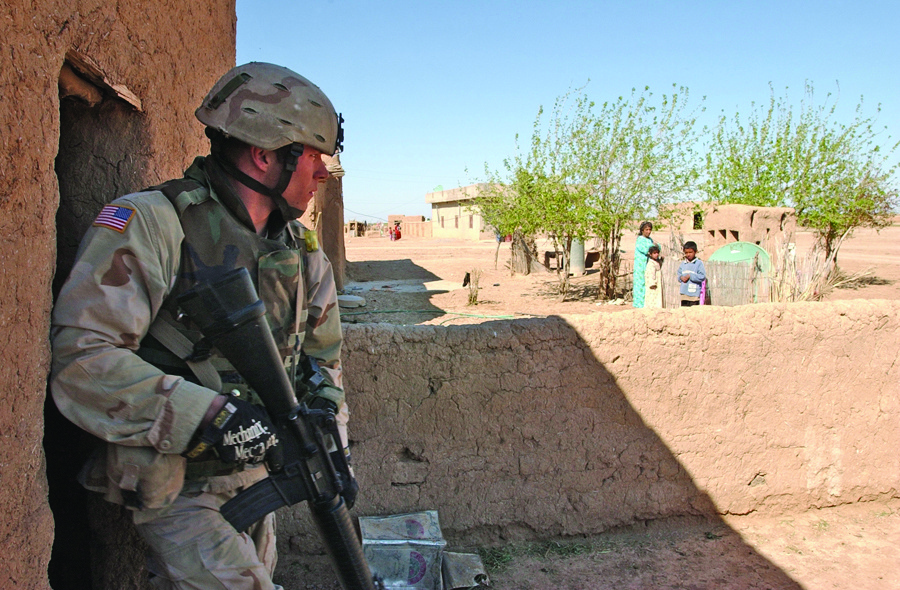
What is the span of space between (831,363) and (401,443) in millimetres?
2111

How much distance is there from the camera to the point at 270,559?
194 centimetres

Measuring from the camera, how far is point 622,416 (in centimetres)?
304

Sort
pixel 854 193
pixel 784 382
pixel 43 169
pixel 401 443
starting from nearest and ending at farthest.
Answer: pixel 43 169, pixel 401 443, pixel 784 382, pixel 854 193

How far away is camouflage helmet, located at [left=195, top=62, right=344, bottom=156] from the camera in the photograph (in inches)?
67.7

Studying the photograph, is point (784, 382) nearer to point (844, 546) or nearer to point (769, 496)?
point (769, 496)

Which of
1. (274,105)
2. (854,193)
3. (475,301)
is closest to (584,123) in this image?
(475,301)

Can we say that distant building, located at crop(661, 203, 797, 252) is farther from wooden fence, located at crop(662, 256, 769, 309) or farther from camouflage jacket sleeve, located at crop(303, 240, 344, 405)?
camouflage jacket sleeve, located at crop(303, 240, 344, 405)

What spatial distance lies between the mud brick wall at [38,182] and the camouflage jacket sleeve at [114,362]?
0.08 metres

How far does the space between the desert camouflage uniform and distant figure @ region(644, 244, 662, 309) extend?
28.3ft

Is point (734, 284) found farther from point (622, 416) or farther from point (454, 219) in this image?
point (454, 219)

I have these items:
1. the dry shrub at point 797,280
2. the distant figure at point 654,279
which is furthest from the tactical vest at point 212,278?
the distant figure at point 654,279

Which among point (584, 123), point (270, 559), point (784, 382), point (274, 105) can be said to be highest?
point (584, 123)

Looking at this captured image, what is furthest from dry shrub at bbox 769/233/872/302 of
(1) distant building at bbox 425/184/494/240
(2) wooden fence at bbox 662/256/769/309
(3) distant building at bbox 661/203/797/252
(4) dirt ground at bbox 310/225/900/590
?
(1) distant building at bbox 425/184/494/240

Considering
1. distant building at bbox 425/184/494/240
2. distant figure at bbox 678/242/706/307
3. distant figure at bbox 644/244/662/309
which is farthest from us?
distant building at bbox 425/184/494/240
